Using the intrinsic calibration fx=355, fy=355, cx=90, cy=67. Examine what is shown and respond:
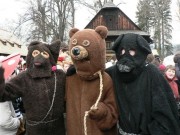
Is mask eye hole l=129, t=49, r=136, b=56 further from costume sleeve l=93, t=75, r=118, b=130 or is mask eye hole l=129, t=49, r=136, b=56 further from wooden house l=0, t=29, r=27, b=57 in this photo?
wooden house l=0, t=29, r=27, b=57

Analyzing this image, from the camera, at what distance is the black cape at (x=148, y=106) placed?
3451 millimetres

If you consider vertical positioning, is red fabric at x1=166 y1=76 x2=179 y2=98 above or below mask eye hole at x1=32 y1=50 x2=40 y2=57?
below

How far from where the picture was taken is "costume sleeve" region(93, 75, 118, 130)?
3.65 meters

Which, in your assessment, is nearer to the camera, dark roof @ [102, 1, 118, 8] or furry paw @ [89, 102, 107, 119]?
furry paw @ [89, 102, 107, 119]

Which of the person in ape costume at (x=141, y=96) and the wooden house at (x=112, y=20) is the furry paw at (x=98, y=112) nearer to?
the person in ape costume at (x=141, y=96)

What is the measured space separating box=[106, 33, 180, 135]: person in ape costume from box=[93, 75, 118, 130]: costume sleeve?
0.07 m

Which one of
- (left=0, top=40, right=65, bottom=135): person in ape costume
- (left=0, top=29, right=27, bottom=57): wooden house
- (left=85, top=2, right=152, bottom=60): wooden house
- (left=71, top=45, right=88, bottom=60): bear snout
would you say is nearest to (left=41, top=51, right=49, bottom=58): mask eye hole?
(left=0, top=40, right=65, bottom=135): person in ape costume

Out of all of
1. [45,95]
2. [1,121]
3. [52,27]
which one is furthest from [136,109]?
[52,27]

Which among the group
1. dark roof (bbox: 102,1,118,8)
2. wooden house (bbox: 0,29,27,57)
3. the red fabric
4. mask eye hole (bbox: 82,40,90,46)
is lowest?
the red fabric

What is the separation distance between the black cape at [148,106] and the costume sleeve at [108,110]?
0.07 metres

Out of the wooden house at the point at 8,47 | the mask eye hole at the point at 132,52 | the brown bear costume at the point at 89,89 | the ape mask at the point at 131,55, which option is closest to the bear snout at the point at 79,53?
the brown bear costume at the point at 89,89

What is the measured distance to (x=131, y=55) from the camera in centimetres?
363

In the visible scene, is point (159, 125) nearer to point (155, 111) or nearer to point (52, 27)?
point (155, 111)

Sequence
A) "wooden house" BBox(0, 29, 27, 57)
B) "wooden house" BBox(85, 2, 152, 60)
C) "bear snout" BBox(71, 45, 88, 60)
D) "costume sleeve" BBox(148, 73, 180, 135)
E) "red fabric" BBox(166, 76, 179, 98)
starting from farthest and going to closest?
"wooden house" BBox(85, 2, 152, 60)
"wooden house" BBox(0, 29, 27, 57)
"red fabric" BBox(166, 76, 179, 98)
"bear snout" BBox(71, 45, 88, 60)
"costume sleeve" BBox(148, 73, 180, 135)
